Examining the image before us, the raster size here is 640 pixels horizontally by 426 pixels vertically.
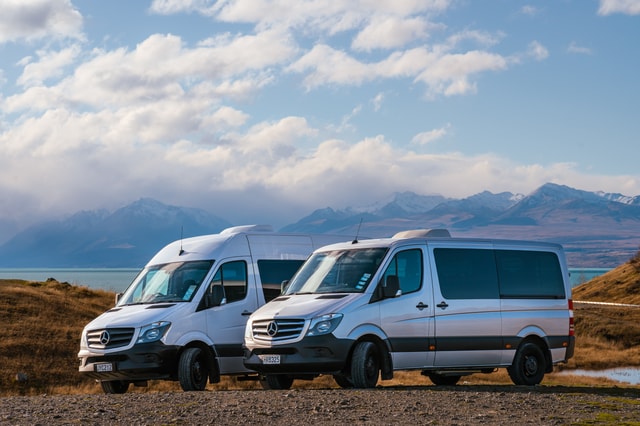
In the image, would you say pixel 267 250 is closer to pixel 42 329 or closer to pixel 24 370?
pixel 24 370

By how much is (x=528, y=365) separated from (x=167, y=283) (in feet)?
23.5

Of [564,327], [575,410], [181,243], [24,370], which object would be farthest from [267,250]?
[24,370]

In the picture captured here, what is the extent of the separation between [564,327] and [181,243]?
786cm

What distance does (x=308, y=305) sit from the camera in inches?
667

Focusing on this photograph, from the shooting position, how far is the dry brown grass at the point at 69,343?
3012 centimetres

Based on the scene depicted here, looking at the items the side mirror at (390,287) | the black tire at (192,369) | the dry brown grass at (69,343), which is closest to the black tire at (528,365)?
the side mirror at (390,287)

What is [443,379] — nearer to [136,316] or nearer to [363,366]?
[363,366]

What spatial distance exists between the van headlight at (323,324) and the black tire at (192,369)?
2.82 meters

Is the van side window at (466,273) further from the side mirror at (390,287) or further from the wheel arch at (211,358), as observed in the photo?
the wheel arch at (211,358)

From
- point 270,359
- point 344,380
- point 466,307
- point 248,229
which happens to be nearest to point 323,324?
point 270,359

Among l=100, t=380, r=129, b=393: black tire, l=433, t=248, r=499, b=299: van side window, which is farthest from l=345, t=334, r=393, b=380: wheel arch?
l=100, t=380, r=129, b=393: black tire

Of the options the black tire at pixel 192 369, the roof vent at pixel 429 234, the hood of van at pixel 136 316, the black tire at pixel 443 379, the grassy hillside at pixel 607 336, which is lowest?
the grassy hillside at pixel 607 336

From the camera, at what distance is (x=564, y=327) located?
2034 cm

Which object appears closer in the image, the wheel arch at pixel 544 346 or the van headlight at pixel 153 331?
the van headlight at pixel 153 331
